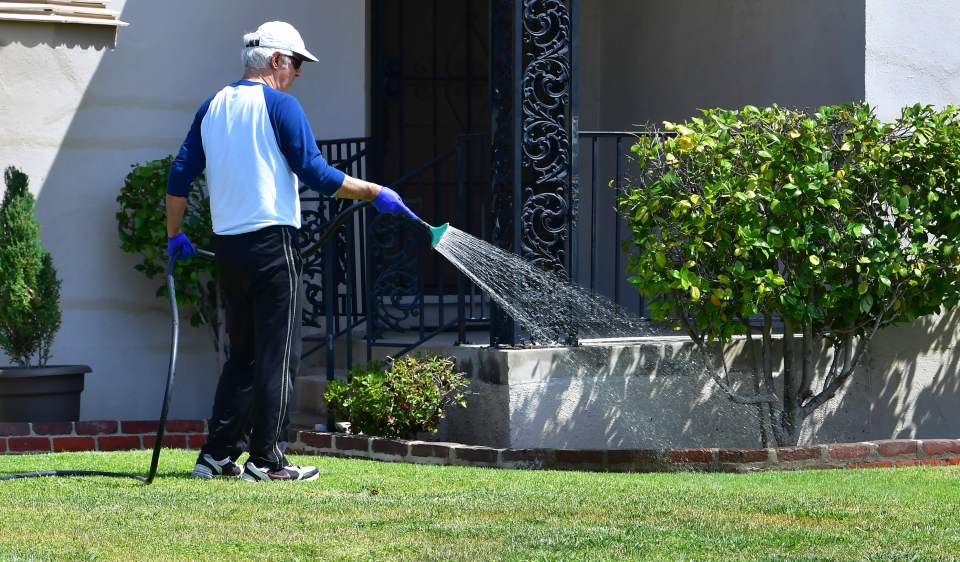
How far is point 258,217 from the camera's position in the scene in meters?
5.75

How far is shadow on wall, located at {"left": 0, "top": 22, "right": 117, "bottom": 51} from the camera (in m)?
8.58

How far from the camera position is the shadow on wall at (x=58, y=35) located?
28.1 ft

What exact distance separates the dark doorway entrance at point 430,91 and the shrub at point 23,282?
2.79 m

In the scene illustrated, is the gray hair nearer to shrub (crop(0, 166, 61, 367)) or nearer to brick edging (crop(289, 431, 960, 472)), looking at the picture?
brick edging (crop(289, 431, 960, 472))

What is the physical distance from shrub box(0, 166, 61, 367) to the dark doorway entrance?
110 inches

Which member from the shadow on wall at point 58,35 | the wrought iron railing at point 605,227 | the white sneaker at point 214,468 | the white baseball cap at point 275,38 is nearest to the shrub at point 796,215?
the white baseball cap at point 275,38

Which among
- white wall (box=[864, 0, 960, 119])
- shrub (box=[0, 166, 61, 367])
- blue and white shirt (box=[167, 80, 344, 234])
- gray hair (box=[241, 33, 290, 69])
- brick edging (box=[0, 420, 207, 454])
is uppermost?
white wall (box=[864, 0, 960, 119])

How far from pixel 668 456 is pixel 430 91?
4580mm

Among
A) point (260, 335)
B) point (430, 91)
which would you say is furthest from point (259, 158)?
point (430, 91)

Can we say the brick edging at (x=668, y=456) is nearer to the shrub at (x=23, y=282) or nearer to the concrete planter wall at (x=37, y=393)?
the concrete planter wall at (x=37, y=393)

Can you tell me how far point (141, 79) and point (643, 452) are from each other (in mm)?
4205

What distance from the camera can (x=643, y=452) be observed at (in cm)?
699

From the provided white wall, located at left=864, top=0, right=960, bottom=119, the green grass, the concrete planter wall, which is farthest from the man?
white wall, located at left=864, top=0, right=960, bottom=119

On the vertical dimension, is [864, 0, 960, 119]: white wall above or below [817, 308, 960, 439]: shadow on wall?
above
